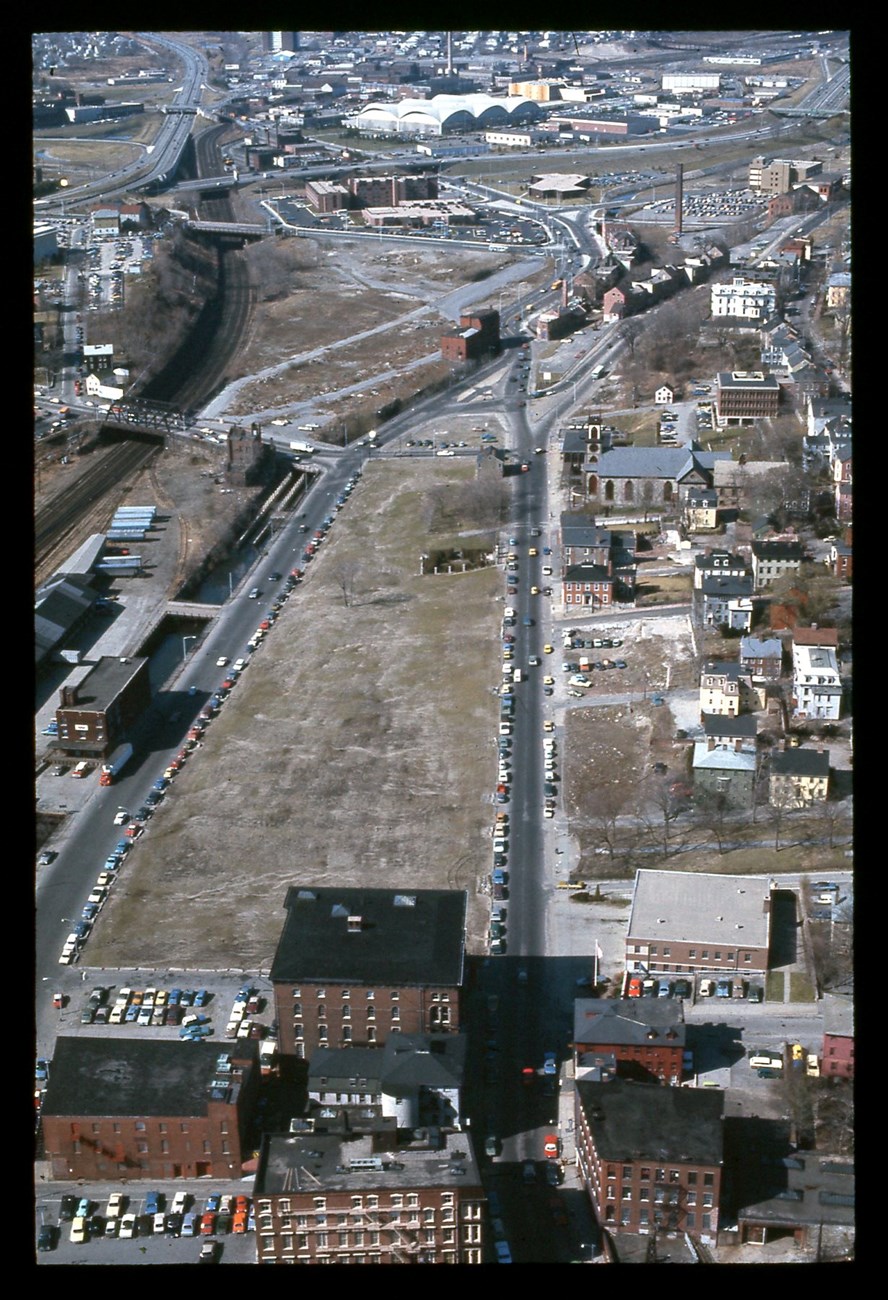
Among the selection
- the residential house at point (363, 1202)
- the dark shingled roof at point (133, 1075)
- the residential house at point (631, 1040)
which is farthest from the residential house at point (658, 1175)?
the dark shingled roof at point (133, 1075)

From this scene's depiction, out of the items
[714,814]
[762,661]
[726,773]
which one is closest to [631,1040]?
[714,814]

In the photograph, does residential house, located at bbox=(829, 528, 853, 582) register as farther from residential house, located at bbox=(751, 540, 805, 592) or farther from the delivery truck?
the delivery truck

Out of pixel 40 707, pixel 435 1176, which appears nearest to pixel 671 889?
pixel 435 1176

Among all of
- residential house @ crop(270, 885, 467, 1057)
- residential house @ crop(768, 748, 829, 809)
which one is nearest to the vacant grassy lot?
residential house @ crop(270, 885, 467, 1057)

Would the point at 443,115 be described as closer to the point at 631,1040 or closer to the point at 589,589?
the point at 589,589

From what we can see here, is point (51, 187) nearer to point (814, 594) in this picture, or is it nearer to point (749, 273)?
point (749, 273)
